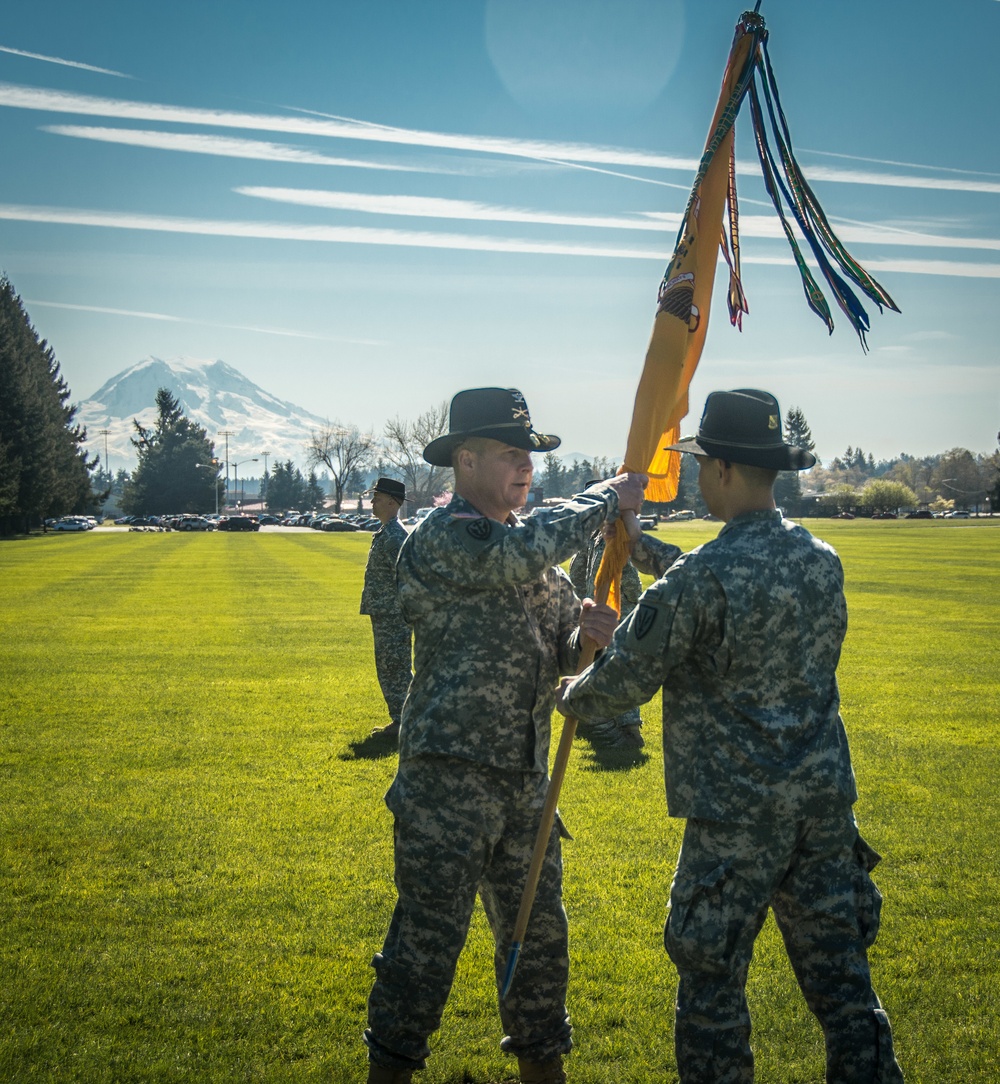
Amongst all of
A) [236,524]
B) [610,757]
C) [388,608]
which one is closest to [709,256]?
[610,757]

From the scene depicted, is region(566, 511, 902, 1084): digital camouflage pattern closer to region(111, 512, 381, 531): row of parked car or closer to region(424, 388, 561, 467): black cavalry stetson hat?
region(424, 388, 561, 467): black cavalry stetson hat

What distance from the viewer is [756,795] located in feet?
10.7

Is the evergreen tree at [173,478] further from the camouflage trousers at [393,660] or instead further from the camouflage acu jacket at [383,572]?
the camouflage trousers at [393,660]

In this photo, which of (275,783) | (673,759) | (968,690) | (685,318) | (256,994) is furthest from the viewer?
(968,690)

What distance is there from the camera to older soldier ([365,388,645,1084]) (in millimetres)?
3703

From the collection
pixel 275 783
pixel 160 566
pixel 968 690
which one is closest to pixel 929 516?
pixel 160 566

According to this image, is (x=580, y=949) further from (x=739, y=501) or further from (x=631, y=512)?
(x=739, y=501)

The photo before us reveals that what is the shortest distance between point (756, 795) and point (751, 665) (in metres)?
0.42

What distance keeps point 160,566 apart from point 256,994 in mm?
34905

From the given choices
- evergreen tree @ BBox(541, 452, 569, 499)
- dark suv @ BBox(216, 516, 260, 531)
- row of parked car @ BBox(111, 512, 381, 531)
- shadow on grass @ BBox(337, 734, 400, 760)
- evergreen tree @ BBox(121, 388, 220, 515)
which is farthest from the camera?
evergreen tree @ BBox(541, 452, 569, 499)

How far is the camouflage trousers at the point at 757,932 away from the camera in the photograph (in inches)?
125

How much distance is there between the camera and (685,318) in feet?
14.1

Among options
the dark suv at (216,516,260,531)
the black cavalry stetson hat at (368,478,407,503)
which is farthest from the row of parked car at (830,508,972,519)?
the black cavalry stetson hat at (368,478,407,503)

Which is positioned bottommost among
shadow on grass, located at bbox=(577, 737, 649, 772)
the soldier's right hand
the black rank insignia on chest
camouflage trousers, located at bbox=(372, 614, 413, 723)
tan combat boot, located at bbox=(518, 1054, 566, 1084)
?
shadow on grass, located at bbox=(577, 737, 649, 772)
